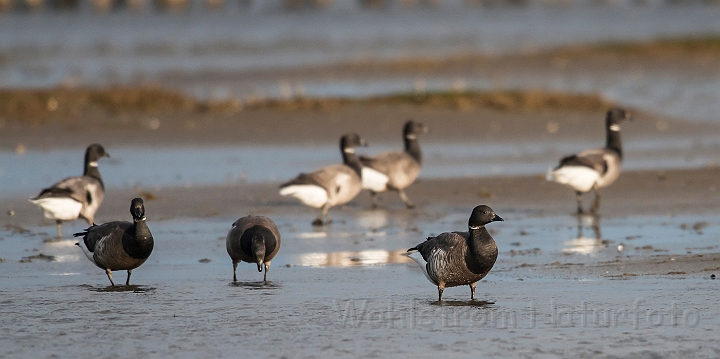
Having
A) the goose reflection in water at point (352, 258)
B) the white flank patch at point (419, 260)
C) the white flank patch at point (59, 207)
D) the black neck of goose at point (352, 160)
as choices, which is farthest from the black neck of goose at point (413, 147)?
the white flank patch at point (419, 260)

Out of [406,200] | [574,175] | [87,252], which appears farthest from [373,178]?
[87,252]

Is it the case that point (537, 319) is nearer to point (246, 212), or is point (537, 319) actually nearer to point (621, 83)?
point (246, 212)

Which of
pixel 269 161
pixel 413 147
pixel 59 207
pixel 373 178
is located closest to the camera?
pixel 59 207

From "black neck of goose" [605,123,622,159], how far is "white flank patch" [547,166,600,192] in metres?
1.32

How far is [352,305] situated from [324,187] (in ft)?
16.9

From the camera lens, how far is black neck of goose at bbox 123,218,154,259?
10.2m

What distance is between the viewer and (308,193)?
14.1 m

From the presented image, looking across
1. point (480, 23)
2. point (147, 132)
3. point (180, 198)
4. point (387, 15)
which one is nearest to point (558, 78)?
point (147, 132)

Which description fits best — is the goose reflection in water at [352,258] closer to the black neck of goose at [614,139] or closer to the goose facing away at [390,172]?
the goose facing away at [390,172]

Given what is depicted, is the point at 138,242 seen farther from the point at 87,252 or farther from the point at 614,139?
the point at 614,139

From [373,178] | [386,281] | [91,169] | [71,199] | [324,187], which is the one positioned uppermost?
[373,178]

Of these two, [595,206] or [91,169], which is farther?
[91,169]

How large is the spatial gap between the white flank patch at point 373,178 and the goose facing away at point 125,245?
5.66 meters

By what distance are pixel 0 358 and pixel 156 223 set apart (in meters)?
6.40
